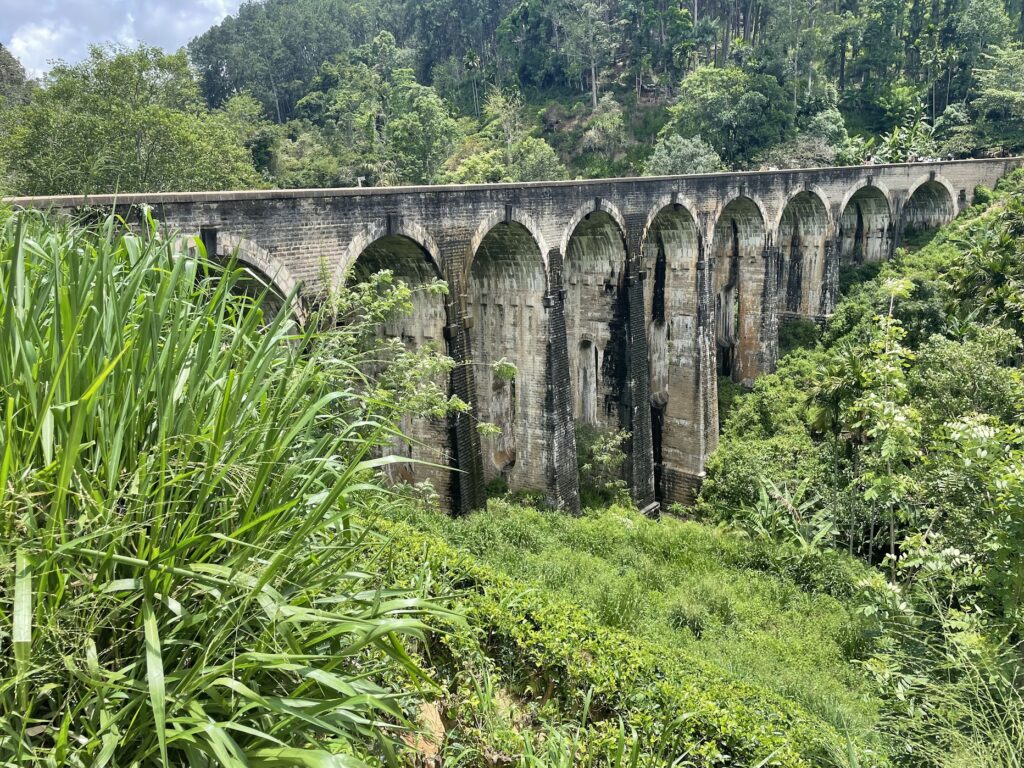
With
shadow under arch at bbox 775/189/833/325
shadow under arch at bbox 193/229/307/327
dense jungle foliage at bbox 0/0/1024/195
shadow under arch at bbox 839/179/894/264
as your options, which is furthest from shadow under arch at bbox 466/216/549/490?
shadow under arch at bbox 839/179/894/264

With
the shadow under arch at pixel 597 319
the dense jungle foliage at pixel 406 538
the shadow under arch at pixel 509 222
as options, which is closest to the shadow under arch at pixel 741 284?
the dense jungle foliage at pixel 406 538

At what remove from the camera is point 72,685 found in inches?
99.2

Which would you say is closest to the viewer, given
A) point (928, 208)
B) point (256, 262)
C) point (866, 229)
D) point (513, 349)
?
point (256, 262)

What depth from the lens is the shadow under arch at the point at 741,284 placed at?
2427cm

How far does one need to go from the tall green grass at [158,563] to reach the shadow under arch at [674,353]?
1929 centimetres

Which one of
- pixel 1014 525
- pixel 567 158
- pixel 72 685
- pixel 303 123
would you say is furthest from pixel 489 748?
pixel 303 123

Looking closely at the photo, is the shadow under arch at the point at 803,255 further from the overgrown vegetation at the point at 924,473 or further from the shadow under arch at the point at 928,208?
the shadow under arch at the point at 928,208

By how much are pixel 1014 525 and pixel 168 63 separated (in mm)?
29266

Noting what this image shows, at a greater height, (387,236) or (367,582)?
(387,236)

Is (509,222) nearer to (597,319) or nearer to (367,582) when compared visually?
(597,319)

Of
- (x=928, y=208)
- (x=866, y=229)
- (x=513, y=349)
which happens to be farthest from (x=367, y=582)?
(x=928, y=208)

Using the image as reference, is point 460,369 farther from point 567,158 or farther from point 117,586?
point 567,158

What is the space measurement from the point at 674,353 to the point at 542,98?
4361cm

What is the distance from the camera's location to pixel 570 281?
19922mm
